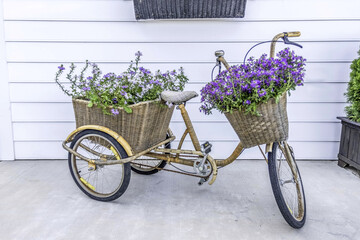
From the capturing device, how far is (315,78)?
261cm

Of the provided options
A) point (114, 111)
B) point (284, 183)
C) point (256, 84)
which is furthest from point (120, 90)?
point (284, 183)

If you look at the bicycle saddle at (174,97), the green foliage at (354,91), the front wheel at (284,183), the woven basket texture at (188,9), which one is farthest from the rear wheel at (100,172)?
the green foliage at (354,91)

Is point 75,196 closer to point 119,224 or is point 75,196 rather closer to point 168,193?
point 119,224

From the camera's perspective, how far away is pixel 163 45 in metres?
2.57

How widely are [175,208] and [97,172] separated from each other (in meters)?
0.78

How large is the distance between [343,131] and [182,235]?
1.77 meters

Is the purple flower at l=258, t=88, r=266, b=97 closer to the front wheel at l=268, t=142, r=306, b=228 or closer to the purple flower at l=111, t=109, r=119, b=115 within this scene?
the front wheel at l=268, t=142, r=306, b=228

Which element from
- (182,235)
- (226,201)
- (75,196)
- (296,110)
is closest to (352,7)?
(296,110)

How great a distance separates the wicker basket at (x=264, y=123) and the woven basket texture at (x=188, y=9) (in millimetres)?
1057

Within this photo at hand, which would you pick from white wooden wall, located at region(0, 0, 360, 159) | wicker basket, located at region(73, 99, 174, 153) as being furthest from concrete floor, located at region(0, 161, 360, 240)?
white wooden wall, located at region(0, 0, 360, 159)

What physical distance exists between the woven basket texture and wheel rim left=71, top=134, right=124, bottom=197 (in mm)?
1076

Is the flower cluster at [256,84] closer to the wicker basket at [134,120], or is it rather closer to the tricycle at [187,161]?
the tricycle at [187,161]

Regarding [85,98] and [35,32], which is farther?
[35,32]

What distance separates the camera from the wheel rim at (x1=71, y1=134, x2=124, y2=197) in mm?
1877
